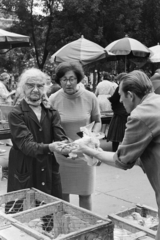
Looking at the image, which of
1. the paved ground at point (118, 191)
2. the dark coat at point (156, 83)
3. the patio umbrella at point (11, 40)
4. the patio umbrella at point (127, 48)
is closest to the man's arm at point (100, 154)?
the dark coat at point (156, 83)

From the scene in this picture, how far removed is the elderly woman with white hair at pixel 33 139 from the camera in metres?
2.80

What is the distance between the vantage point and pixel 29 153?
2742 mm

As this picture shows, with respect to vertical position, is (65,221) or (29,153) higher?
(29,153)

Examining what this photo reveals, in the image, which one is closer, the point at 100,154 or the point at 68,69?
the point at 100,154

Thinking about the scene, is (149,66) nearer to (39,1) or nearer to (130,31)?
(130,31)

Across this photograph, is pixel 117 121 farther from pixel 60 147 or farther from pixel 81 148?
pixel 81 148

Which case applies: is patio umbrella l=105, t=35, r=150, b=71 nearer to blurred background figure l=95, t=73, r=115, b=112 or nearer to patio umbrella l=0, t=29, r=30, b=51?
blurred background figure l=95, t=73, r=115, b=112

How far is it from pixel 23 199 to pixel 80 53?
661 centimetres

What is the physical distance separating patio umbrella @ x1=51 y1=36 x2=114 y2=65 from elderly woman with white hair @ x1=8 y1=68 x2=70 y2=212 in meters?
5.94

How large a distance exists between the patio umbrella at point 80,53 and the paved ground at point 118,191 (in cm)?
336

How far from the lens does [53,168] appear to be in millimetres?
3008

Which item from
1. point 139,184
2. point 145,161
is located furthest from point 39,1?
point 145,161

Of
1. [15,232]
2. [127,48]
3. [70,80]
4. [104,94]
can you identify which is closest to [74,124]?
[70,80]

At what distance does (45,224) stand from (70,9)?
16183 mm
